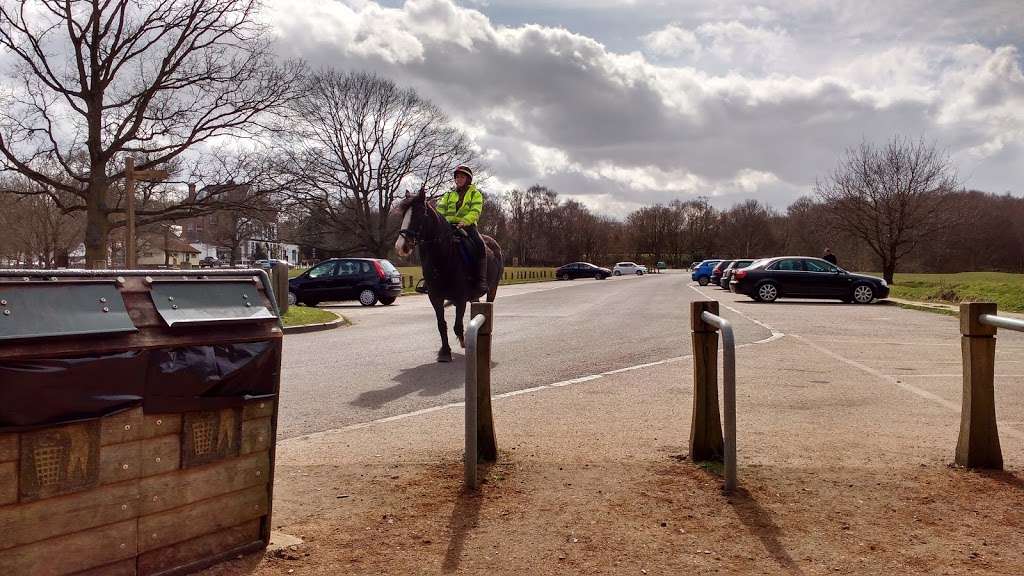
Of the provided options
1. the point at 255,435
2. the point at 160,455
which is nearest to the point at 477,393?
the point at 255,435

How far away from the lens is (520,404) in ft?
24.1

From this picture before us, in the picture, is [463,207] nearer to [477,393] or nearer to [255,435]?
[477,393]

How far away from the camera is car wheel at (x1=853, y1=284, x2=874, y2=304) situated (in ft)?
83.9

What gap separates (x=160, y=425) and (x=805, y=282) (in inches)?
994

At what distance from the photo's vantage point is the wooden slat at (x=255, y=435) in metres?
3.46

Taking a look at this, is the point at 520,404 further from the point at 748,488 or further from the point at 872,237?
the point at 872,237

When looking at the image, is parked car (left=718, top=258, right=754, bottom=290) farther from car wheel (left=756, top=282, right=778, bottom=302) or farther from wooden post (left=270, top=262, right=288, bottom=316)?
wooden post (left=270, top=262, right=288, bottom=316)

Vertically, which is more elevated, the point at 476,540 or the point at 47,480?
the point at 47,480

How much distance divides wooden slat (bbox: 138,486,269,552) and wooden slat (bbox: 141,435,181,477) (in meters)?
0.18

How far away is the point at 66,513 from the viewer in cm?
283

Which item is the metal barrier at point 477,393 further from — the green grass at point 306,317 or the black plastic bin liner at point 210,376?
the green grass at point 306,317

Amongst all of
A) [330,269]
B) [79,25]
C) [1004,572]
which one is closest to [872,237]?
[330,269]

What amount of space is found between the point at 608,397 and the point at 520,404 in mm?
931

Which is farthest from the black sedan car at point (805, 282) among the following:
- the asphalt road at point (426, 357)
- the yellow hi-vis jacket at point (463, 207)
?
the yellow hi-vis jacket at point (463, 207)
